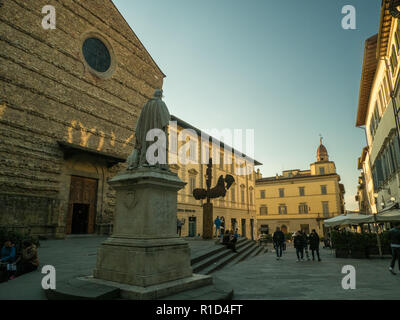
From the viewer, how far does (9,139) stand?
13133mm

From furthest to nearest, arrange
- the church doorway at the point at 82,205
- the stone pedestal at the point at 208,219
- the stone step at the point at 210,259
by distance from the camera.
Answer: the church doorway at the point at 82,205 < the stone pedestal at the point at 208,219 < the stone step at the point at 210,259

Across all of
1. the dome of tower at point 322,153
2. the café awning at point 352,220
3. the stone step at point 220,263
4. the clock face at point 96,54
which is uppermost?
the dome of tower at point 322,153

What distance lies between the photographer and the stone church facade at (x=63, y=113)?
13.4 metres

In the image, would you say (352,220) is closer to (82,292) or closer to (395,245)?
(395,245)

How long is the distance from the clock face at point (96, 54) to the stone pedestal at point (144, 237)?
1642 cm

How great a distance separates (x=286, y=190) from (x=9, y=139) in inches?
1830

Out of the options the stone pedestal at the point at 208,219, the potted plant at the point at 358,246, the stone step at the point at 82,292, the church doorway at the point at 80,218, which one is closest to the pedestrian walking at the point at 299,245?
the potted plant at the point at 358,246

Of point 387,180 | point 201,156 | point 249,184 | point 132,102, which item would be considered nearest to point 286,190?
point 249,184

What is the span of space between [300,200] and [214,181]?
25.0 m

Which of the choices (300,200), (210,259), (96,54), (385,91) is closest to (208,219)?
(210,259)

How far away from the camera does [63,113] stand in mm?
15742

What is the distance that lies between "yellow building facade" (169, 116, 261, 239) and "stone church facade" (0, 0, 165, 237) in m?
7.27

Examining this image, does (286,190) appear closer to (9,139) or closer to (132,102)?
(132,102)

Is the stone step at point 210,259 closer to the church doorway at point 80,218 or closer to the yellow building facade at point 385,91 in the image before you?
the church doorway at point 80,218
